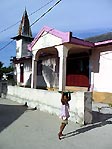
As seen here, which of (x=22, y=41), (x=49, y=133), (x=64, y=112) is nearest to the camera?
(x=64, y=112)

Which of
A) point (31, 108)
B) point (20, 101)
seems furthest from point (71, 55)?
point (31, 108)

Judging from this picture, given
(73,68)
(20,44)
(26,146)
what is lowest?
(26,146)

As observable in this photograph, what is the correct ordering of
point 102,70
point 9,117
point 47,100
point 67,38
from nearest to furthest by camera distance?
point 9,117
point 47,100
point 67,38
point 102,70

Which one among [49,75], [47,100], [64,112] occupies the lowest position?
[64,112]

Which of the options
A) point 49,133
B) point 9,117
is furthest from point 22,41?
point 49,133

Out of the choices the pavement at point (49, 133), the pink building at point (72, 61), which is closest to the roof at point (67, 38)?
the pink building at point (72, 61)

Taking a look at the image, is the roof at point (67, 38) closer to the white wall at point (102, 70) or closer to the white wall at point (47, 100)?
the white wall at point (102, 70)

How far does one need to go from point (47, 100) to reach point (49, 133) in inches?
163

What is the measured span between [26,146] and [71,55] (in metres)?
12.8

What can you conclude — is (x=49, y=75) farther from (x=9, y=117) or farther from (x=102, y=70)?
(x=9, y=117)

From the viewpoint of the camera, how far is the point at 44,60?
2295 cm

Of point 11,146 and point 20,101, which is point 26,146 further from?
point 20,101

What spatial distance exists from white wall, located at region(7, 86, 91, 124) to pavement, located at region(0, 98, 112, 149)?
1.17 ft

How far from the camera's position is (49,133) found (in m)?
8.55
